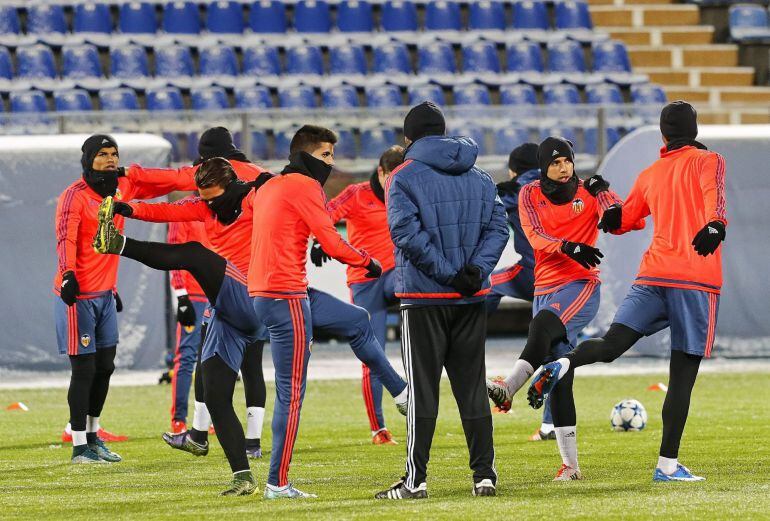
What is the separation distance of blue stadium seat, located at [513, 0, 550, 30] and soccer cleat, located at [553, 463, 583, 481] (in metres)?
15.6

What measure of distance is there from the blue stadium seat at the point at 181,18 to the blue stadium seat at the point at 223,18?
7.6 inches

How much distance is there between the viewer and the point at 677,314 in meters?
7.24

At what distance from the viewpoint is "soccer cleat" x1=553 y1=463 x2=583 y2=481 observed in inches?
297

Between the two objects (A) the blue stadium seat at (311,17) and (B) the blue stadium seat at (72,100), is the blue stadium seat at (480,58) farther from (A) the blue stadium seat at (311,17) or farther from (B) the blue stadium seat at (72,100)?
(B) the blue stadium seat at (72,100)

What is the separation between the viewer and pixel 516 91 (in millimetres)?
20562

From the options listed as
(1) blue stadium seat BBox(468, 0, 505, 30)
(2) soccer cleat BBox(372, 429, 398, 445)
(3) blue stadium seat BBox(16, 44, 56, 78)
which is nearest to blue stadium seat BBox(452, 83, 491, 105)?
(1) blue stadium seat BBox(468, 0, 505, 30)

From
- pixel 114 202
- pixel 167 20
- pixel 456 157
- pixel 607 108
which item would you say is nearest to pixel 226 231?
pixel 114 202

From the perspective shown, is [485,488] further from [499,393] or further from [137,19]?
[137,19]

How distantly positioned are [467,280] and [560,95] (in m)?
14.3

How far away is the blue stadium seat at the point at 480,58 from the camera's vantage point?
69.7ft

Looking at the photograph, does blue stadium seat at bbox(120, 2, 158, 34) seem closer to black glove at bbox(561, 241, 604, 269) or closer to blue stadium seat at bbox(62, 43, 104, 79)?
blue stadium seat at bbox(62, 43, 104, 79)

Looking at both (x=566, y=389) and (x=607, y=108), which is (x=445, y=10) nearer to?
(x=607, y=108)

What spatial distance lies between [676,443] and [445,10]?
15.5 metres

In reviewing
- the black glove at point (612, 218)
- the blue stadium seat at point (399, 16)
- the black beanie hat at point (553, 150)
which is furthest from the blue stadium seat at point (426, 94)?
the black glove at point (612, 218)
